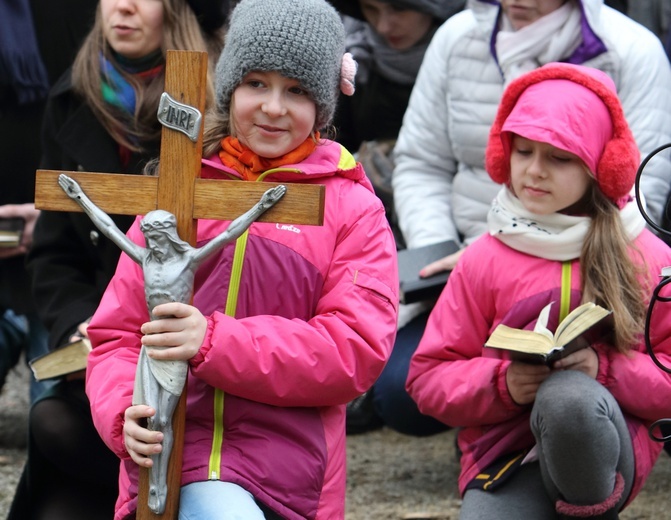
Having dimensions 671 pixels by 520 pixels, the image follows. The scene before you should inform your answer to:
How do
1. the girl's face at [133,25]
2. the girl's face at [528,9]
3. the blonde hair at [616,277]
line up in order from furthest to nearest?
the girl's face at [528,9], the girl's face at [133,25], the blonde hair at [616,277]

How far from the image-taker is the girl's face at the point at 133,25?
12.7 feet

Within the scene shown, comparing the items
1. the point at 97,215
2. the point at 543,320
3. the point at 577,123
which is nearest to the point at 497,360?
the point at 543,320

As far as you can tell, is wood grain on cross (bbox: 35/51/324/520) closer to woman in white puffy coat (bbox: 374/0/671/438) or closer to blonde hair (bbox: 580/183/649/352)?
blonde hair (bbox: 580/183/649/352)

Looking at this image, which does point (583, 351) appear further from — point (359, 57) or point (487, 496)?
point (359, 57)

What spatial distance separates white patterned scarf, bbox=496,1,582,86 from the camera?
3.94m

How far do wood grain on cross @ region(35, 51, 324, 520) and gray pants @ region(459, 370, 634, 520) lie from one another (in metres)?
0.86

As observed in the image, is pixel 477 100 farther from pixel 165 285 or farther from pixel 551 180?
pixel 165 285

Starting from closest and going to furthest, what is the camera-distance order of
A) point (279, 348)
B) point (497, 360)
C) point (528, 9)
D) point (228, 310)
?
1. point (279, 348)
2. point (228, 310)
3. point (497, 360)
4. point (528, 9)

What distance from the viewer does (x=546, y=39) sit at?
3.96 meters

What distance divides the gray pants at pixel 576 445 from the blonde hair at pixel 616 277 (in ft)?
0.58

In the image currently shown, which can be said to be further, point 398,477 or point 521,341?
point 398,477

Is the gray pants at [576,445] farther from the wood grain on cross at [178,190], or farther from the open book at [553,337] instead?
the wood grain on cross at [178,190]

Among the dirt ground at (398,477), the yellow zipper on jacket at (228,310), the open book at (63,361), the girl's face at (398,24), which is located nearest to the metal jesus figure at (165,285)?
the yellow zipper on jacket at (228,310)

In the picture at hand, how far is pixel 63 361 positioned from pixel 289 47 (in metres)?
1.17
